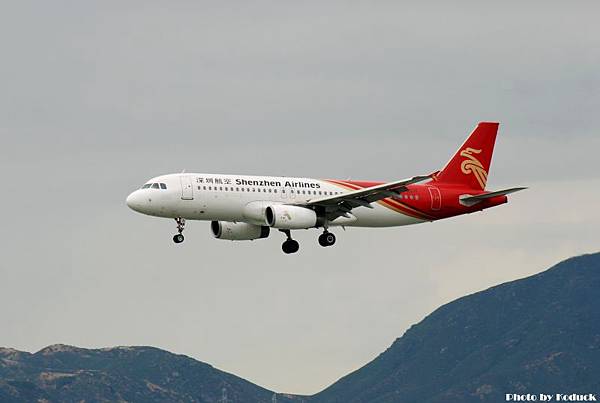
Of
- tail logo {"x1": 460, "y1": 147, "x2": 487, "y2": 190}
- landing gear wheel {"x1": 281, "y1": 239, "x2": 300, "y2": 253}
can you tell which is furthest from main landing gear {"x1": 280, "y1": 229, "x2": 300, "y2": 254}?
tail logo {"x1": 460, "y1": 147, "x2": 487, "y2": 190}

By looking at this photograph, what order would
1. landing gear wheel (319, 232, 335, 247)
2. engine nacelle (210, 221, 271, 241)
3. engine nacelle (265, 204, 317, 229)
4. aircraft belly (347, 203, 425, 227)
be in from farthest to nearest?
aircraft belly (347, 203, 425, 227)
engine nacelle (210, 221, 271, 241)
landing gear wheel (319, 232, 335, 247)
engine nacelle (265, 204, 317, 229)

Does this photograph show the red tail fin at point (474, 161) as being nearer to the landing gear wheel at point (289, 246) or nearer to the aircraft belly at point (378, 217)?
the aircraft belly at point (378, 217)

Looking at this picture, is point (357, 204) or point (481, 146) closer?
point (357, 204)

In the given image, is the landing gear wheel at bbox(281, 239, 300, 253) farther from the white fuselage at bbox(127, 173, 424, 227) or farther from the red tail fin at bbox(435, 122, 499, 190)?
the red tail fin at bbox(435, 122, 499, 190)

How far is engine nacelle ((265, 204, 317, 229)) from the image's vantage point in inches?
4232

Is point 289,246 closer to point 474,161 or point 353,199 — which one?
point 353,199

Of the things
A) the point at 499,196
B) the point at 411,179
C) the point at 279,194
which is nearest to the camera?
the point at 411,179

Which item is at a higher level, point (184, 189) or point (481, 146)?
point (481, 146)

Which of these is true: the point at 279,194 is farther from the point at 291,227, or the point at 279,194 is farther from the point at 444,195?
the point at 444,195

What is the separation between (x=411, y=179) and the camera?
4028 inches

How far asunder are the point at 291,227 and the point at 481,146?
2548 centimetres

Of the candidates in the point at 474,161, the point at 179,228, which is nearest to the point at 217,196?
the point at 179,228

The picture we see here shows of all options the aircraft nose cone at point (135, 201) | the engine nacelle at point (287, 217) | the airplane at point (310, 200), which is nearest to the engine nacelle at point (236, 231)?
the airplane at point (310, 200)

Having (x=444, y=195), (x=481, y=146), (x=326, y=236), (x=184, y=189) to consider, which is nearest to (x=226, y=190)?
(x=184, y=189)
